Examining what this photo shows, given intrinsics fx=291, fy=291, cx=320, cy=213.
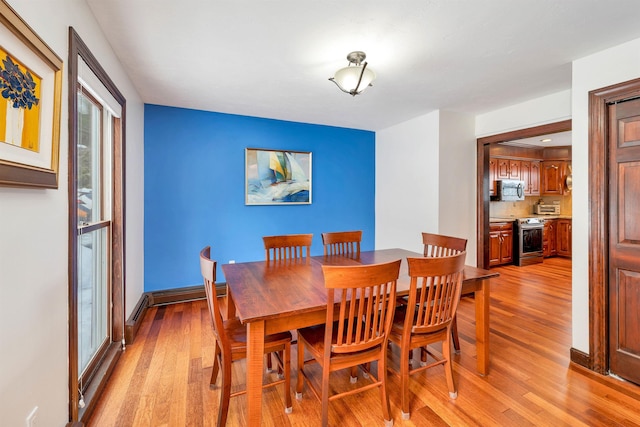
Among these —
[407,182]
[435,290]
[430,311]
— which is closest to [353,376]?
[430,311]

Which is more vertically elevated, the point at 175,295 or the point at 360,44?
the point at 360,44

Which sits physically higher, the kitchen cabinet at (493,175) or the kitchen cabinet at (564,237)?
the kitchen cabinet at (493,175)

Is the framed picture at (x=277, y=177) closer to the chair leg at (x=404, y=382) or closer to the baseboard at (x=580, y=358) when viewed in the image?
the chair leg at (x=404, y=382)

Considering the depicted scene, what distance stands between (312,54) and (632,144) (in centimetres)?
237

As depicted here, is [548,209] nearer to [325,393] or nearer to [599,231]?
[599,231]

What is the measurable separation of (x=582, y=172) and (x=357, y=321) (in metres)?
2.20

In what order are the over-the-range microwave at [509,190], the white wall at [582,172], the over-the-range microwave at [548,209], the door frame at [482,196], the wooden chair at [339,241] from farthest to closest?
the over-the-range microwave at [548,209]
the over-the-range microwave at [509,190]
the door frame at [482,196]
the wooden chair at [339,241]
the white wall at [582,172]

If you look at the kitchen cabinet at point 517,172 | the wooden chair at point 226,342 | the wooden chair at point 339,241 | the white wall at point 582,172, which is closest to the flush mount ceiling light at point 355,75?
the wooden chair at point 339,241

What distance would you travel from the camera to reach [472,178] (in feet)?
13.2

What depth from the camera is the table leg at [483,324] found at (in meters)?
2.08

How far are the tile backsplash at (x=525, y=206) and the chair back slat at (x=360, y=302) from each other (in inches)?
219

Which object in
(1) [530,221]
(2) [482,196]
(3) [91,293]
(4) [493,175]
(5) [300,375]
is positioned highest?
(4) [493,175]

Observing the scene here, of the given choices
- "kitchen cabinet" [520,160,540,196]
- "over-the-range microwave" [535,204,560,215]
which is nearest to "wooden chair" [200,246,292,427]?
"kitchen cabinet" [520,160,540,196]

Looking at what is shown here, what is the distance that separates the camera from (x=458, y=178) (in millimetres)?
3883
